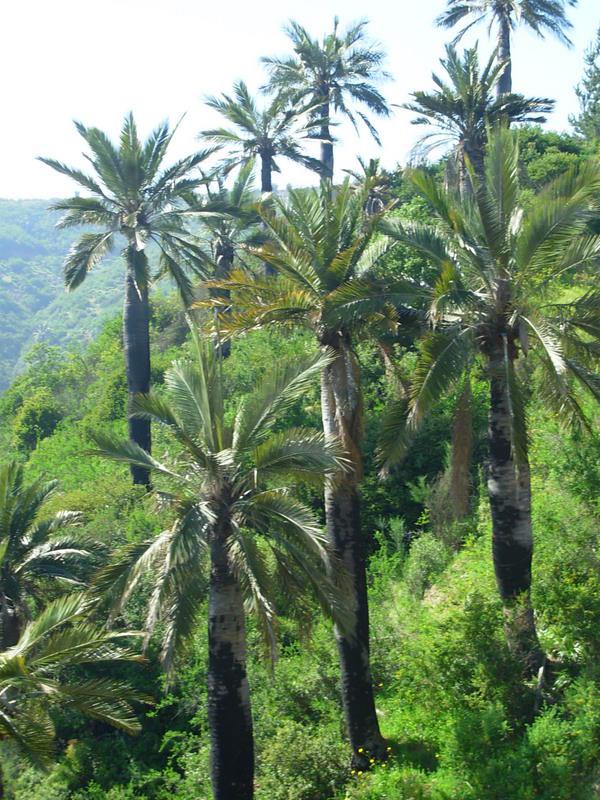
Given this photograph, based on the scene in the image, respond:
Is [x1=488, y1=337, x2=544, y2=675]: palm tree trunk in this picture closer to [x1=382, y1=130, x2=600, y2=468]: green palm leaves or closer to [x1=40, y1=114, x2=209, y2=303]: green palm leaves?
[x1=382, y1=130, x2=600, y2=468]: green palm leaves

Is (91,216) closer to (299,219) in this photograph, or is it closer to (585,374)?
(299,219)

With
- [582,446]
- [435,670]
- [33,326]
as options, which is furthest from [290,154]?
[33,326]

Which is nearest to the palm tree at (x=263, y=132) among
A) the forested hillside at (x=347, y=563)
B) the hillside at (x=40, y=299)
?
the forested hillside at (x=347, y=563)

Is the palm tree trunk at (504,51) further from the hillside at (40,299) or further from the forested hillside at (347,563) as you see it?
the hillside at (40,299)

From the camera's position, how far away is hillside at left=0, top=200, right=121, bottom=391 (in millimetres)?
126375

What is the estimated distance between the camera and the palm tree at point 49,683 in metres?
10.6

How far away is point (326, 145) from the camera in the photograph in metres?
35.0

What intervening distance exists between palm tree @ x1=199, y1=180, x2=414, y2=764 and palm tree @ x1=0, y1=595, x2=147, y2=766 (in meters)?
3.17

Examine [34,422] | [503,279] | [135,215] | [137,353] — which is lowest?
[503,279]

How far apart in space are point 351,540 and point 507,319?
373 centimetres

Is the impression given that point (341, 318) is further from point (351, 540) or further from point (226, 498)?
point (351, 540)

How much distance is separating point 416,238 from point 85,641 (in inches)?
276

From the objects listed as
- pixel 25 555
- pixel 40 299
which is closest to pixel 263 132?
pixel 25 555

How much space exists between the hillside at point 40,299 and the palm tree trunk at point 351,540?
96.1 meters
